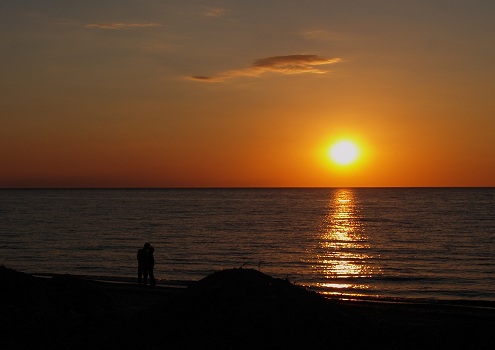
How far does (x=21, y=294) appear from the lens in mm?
17672

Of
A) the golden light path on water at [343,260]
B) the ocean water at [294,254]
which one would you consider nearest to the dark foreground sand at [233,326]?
the ocean water at [294,254]

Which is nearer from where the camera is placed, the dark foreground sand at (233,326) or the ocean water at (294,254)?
the dark foreground sand at (233,326)

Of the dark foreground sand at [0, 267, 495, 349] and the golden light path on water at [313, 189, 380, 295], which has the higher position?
the golden light path on water at [313, 189, 380, 295]

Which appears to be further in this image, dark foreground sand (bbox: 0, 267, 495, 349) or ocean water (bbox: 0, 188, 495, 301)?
ocean water (bbox: 0, 188, 495, 301)

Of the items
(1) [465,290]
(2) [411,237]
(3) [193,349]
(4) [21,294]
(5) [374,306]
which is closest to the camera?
(3) [193,349]

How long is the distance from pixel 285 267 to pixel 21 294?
86.1 feet

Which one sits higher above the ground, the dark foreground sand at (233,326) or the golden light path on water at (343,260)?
the golden light path on water at (343,260)

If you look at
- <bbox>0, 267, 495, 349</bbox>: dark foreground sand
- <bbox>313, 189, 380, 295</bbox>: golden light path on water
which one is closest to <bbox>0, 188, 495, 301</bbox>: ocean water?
<bbox>313, 189, 380, 295</bbox>: golden light path on water

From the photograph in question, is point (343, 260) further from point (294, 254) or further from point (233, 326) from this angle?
point (233, 326)

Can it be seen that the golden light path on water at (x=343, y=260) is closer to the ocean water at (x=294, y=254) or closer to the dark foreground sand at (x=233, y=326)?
the ocean water at (x=294, y=254)

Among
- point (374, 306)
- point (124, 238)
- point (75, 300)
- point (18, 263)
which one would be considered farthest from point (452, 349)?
point (124, 238)

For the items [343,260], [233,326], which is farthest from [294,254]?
[233,326]

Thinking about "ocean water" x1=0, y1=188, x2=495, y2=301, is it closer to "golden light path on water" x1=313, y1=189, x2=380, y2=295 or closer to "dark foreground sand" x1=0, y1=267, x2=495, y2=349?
"golden light path on water" x1=313, y1=189, x2=380, y2=295

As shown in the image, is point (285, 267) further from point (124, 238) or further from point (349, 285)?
point (124, 238)
